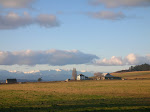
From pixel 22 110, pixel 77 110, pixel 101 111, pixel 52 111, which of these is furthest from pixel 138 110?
pixel 22 110

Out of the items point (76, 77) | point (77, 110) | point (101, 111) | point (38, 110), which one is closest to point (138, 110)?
point (101, 111)

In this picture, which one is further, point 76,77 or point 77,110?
point 76,77

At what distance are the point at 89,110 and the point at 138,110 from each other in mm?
4294

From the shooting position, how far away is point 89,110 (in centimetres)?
2127

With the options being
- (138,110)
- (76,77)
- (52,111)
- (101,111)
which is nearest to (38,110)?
(52,111)

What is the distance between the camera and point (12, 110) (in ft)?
71.3

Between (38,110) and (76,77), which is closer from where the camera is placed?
(38,110)

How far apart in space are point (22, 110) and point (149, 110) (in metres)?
11.3

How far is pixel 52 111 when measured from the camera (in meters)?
20.9

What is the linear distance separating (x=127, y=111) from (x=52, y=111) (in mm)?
6489

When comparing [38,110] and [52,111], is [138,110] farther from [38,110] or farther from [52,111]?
[38,110]

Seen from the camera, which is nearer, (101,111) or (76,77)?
(101,111)

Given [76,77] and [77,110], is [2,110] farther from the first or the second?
[76,77]

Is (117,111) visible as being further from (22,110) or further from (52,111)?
(22,110)
